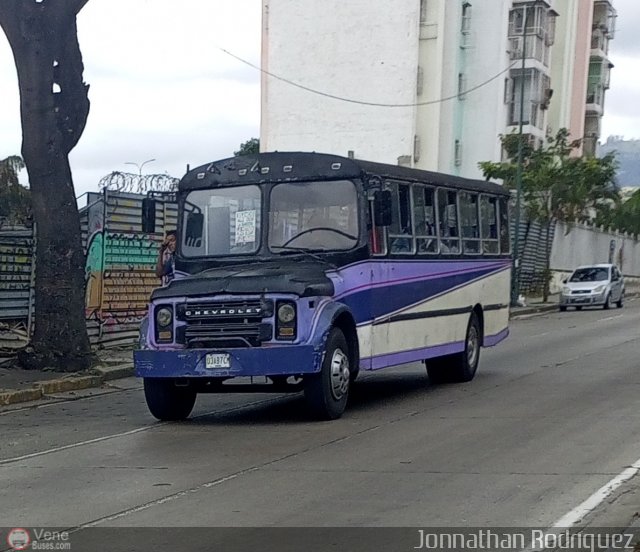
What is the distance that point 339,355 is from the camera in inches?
503

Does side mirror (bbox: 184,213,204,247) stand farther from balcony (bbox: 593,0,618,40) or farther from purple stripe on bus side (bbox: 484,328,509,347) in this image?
balcony (bbox: 593,0,618,40)

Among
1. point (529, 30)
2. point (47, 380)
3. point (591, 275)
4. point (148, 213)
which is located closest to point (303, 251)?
point (148, 213)

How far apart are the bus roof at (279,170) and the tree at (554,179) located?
27764mm

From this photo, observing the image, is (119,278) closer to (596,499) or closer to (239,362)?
(239,362)

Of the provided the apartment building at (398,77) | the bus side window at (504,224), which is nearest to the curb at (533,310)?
the apartment building at (398,77)

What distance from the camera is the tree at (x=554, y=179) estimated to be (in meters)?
41.2

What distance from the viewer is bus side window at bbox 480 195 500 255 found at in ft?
57.0

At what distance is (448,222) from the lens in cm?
1602

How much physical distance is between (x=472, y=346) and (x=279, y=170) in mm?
4957

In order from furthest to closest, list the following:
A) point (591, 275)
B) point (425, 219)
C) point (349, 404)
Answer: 1. point (591, 275)
2. point (425, 219)
3. point (349, 404)

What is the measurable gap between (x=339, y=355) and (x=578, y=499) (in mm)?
4676

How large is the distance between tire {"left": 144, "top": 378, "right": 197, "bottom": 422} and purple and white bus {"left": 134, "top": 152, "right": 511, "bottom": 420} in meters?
0.01

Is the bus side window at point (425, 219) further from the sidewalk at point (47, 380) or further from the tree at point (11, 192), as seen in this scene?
the tree at point (11, 192)
